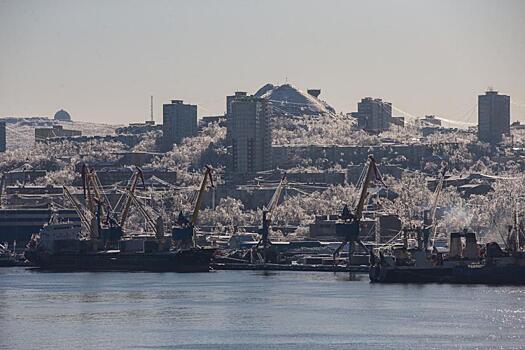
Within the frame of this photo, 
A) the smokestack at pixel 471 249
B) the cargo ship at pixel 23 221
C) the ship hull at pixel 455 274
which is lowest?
the ship hull at pixel 455 274

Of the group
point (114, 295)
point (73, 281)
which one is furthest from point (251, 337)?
point (73, 281)

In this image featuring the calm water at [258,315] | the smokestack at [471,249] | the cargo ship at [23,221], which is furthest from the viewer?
the cargo ship at [23,221]

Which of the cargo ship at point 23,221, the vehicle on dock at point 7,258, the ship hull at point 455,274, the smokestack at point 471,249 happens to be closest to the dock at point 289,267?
the smokestack at point 471,249

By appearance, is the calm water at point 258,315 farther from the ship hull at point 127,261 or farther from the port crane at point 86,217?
the port crane at point 86,217

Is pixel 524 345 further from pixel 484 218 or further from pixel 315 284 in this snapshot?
pixel 484 218

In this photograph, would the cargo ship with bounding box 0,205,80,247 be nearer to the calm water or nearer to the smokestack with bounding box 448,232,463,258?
the calm water

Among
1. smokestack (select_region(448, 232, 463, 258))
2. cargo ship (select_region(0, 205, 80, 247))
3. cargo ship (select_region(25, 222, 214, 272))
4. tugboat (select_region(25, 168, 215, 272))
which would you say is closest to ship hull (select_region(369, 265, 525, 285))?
smokestack (select_region(448, 232, 463, 258))
